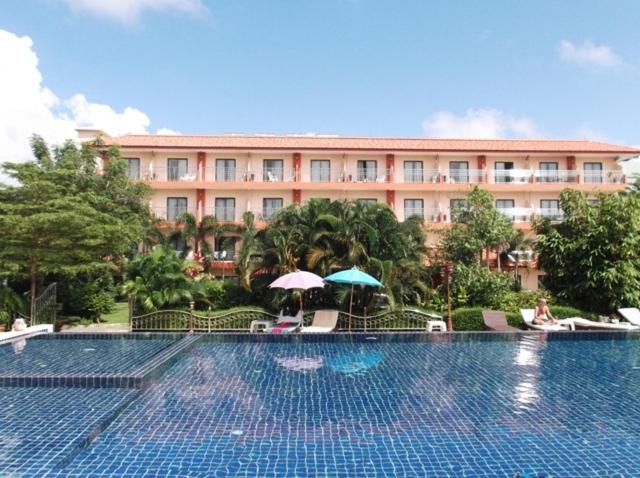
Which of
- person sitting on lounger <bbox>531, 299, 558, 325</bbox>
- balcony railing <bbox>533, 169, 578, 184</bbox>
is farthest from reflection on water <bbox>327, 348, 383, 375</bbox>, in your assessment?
balcony railing <bbox>533, 169, 578, 184</bbox>

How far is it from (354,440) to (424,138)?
32.6 m

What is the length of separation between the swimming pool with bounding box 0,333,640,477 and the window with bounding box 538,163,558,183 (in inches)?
1001

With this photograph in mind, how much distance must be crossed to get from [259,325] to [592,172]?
93.5 ft

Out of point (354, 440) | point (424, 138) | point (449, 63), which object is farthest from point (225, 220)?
point (354, 440)

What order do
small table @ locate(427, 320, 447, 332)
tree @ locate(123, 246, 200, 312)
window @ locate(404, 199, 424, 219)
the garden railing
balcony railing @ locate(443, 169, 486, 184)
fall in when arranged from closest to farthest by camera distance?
small table @ locate(427, 320, 447, 332)
the garden railing
tree @ locate(123, 246, 200, 312)
balcony railing @ locate(443, 169, 486, 184)
window @ locate(404, 199, 424, 219)

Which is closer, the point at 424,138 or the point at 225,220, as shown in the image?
the point at 225,220

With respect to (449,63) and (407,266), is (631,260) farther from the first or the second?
(449,63)

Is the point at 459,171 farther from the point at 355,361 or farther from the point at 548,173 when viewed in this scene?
the point at 355,361

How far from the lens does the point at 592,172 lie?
33.8 meters

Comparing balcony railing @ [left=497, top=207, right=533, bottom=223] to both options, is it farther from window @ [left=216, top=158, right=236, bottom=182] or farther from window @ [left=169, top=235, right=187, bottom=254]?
window @ [left=169, top=235, right=187, bottom=254]

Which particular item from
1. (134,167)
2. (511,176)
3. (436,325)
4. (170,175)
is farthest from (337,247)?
(134,167)

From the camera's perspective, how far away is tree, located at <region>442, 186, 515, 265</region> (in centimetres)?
1909

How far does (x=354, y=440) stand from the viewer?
5.43m

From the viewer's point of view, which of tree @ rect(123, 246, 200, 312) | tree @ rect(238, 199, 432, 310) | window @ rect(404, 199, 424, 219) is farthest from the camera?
window @ rect(404, 199, 424, 219)
